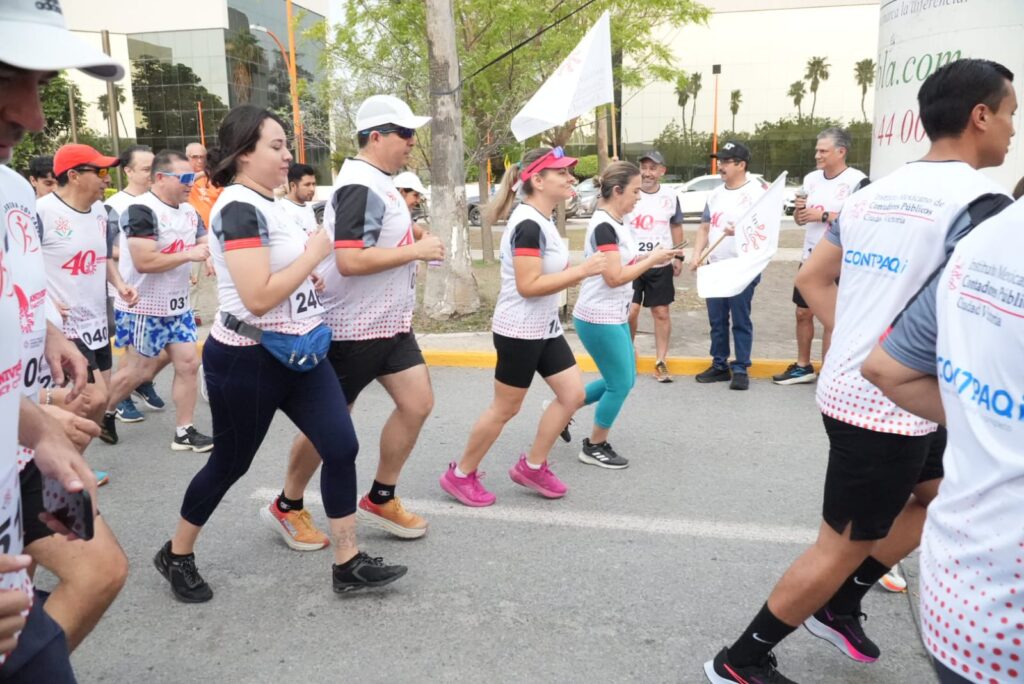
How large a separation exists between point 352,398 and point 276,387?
2.15ft

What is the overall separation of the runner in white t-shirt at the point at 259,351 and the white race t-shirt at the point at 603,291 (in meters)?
1.87

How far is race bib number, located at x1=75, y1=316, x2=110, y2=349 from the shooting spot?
4969 millimetres

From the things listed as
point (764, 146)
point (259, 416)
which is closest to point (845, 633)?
point (259, 416)

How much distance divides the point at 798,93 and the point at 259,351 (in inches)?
1603

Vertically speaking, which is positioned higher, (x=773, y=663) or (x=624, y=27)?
(x=624, y=27)

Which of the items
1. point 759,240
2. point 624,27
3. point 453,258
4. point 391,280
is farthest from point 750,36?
point 391,280

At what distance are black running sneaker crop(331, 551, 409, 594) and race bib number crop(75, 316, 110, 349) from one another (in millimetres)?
2594

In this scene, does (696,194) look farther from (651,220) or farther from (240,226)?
(240,226)

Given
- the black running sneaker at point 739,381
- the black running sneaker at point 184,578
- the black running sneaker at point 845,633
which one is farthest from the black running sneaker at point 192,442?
the black running sneaker at point 739,381

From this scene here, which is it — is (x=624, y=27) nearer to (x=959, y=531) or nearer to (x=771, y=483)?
(x=771, y=483)

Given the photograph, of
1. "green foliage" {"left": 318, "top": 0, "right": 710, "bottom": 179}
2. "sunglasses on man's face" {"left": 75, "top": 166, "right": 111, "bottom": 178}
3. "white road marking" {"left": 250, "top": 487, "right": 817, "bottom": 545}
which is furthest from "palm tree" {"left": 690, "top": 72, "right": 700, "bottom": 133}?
"white road marking" {"left": 250, "top": 487, "right": 817, "bottom": 545}

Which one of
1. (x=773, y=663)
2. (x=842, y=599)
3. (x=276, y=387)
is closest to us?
(x=773, y=663)

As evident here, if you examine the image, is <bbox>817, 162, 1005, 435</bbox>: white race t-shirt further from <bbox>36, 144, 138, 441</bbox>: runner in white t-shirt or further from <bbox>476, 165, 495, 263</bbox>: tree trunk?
<bbox>476, 165, 495, 263</bbox>: tree trunk

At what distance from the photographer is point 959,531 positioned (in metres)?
1.46
